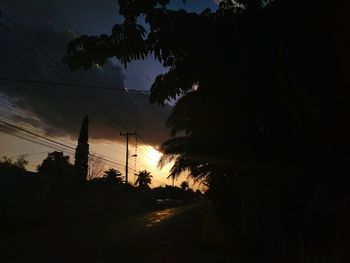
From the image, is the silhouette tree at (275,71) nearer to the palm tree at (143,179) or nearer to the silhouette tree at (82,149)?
the silhouette tree at (82,149)

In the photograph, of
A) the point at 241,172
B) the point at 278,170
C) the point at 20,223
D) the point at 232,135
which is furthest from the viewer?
the point at 20,223

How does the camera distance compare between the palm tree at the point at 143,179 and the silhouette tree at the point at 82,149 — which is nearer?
the silhouette tree at the point at 82,149

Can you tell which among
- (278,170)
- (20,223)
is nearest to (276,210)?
(278,170)

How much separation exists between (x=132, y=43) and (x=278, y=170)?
Result: 4.13m

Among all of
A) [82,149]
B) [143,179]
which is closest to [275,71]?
[82,149]

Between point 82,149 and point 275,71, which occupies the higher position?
point 82,149

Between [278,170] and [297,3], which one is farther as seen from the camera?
[278,170]

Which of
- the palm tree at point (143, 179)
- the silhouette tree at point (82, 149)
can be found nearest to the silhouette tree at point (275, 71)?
the silhouette tree at point (82, 149)

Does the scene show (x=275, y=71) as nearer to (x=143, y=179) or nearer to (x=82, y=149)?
(x=82, y=149)

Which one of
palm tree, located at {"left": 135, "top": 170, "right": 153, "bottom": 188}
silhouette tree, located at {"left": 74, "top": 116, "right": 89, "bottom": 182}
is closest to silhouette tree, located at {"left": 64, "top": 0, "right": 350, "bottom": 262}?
silhouette tree, located at {"left": 74, "top": 116, "right": 89, "bottom": 182}

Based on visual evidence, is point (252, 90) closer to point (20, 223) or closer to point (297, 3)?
point (297, 3)

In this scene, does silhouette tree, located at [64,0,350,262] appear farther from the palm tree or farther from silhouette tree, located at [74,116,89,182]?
the palm tree

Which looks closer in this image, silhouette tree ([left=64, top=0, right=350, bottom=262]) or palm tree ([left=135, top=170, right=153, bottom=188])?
silhouette tree ([left=64, top=0, right=350, bottom=262])

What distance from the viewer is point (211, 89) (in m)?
5.69
